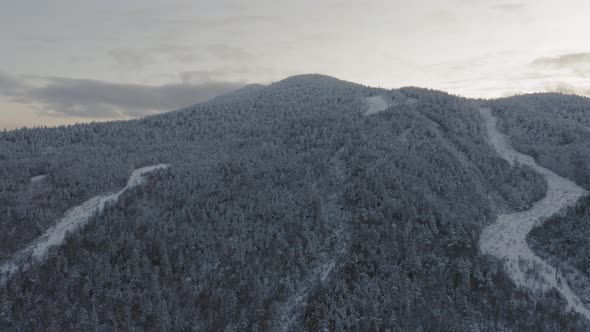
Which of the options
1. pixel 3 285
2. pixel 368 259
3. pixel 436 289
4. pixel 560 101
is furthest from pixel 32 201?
pixel 560 101

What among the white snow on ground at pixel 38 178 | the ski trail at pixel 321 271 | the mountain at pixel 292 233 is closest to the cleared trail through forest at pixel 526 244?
the mountain at pixel 292 233

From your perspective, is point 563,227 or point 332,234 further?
point 563,227

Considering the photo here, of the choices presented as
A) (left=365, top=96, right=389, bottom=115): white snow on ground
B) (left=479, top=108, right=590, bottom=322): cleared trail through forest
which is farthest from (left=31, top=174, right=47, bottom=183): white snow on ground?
(left=365, top=96, right=389, bottom=115): white snow on ground

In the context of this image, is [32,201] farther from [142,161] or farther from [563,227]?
[563,227]

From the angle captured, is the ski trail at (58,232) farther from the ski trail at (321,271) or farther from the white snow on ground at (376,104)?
the white snow on ground at (376,104)

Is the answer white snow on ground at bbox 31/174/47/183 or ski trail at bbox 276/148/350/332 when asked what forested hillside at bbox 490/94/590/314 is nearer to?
ski trail at bbox 276/148/350/332

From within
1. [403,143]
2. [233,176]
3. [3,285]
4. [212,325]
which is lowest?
[212,325]
